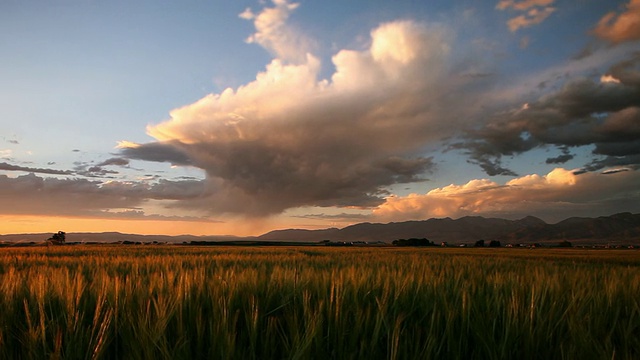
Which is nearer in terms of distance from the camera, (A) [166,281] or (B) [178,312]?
(B) [178,312]

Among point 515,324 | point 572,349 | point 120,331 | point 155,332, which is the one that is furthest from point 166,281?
point 572,349

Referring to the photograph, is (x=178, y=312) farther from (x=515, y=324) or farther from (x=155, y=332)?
(x=515, y=324)

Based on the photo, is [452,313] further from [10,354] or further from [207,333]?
[10,354]

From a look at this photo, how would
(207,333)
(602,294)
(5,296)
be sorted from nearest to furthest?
(207,333) < (5,296) < (602,294)

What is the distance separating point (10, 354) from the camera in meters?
2.09

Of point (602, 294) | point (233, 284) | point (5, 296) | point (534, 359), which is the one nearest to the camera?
point (534, 359)

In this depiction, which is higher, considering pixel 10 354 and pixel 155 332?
pixel 155 332

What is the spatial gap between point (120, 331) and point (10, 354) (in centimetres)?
53

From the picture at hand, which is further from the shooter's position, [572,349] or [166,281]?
[166,281]

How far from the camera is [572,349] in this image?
6.18ft

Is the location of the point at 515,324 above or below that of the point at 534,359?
above

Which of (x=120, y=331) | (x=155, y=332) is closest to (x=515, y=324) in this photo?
(x=155, y=332)

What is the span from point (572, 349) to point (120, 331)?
238 centimetres

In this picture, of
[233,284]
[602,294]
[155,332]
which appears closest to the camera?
[155,332]
